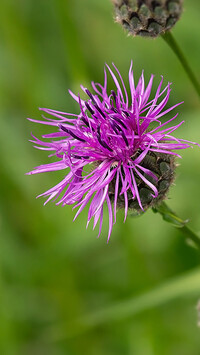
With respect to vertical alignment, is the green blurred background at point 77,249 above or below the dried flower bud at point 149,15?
below

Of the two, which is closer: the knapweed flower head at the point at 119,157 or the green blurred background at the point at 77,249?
the knapweed flower head at the point at 119,157

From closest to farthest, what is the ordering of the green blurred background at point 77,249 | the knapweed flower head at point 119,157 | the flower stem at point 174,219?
the knapweed flower head at point 119,157 → the flower stem at point 174,219 → the green blurred background at point 77,249

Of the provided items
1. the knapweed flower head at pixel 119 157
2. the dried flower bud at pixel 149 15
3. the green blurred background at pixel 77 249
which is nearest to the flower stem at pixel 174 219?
the knapweed flower head at pixel 119 157

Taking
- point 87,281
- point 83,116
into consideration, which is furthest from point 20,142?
point 83,116

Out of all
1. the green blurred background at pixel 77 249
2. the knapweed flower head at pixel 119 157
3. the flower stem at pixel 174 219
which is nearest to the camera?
the knapweed flower head at pixel 119 157

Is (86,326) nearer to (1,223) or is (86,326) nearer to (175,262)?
(175,262)

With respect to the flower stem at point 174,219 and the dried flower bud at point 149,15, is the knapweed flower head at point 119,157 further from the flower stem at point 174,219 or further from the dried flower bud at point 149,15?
the dried flower bud at point 149,15

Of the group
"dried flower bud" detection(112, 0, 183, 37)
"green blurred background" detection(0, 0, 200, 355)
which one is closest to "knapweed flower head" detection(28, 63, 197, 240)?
"dried flower bud" detection(112, 0, 183, 37)
